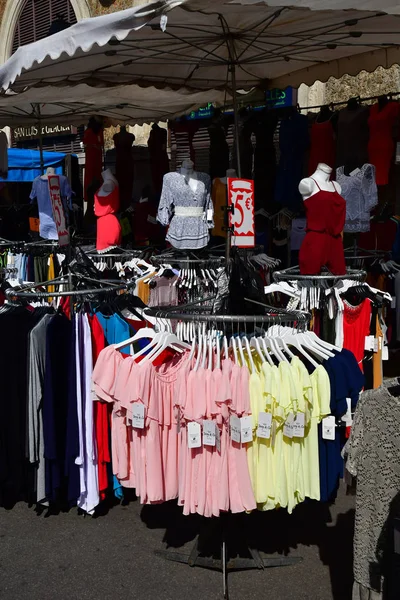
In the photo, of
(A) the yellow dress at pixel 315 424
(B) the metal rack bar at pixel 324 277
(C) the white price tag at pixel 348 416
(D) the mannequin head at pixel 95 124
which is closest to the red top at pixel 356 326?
(B) the metal rack bar at pixel 324 277

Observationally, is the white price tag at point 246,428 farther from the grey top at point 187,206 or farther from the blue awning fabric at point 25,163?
the blue awning fabric at point 25,163

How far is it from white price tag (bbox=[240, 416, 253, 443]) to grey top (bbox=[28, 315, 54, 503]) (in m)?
1.54

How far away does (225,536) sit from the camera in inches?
131

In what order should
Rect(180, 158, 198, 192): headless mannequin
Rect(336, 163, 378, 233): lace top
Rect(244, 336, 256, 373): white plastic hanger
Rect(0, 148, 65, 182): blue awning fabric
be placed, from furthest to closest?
Rect(0, 148, 65, 182): blue awning fabric → Rect(180, 158, 198, 192): headless mannequin → Rect(336, 163, 378, 233): lace top → Rect(244, 336, 256, 373): white plastic hanger

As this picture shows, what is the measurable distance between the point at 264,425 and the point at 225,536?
852 millimetres

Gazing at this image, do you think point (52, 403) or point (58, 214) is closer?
point (52, 403)

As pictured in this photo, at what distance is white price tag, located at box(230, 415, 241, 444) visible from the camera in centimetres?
284

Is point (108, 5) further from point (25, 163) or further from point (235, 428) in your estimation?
point (235, 428)

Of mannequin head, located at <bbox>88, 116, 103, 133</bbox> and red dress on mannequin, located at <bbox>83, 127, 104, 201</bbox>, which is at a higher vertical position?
mannequin head, located at <bbox>88, 116, 103, 133</bbox>

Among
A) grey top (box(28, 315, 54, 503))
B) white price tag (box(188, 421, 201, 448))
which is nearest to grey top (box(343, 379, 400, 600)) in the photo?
white price tag (box(188, 421, 201, 448))

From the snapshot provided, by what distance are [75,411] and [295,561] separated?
154 cm

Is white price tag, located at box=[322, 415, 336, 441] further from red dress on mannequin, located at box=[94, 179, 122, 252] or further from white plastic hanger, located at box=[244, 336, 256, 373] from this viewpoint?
red dress on mannequin, located at box=[94, 179, 122, 252]

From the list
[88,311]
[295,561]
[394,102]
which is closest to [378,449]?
[295,561]

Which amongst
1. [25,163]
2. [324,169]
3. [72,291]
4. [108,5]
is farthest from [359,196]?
[108,5]
